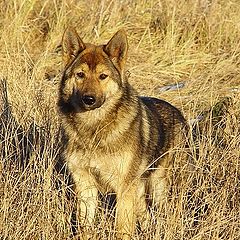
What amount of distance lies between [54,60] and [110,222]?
4030 millimetres

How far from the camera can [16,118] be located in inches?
202

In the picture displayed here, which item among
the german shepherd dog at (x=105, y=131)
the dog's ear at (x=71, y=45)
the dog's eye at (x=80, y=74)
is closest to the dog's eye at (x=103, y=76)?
the german shepherd dog at (x=105, y=131)

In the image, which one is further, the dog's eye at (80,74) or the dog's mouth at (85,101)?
the dog's eye at (80,74)

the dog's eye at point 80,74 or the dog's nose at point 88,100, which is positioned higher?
the dog's eye at point 80,74

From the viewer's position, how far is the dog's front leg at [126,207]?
3.85 metres

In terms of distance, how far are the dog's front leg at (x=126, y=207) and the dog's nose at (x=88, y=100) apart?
588 millimetres

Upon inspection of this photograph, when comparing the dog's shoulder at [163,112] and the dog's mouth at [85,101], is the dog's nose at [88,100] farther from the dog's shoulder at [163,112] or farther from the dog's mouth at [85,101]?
the dog's shoulder at [163,112]

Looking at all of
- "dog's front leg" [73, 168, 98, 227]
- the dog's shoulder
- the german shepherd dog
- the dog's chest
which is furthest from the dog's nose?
the dog's shoulder

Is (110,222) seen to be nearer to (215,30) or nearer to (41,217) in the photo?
(41,217)

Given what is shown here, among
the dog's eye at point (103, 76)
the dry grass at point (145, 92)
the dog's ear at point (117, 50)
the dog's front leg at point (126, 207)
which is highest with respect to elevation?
the dog's ear at point (117, 50)

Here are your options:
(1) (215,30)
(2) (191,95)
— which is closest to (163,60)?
(1) (215,30)

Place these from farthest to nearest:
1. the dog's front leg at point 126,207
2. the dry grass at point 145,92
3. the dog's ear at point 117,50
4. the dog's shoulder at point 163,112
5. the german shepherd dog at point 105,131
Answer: the dog's shoulder at point 163,112 < the dog's ear at point 117,50 < the german shepherd dog at point 105,131 < the dog's front leg at point 126,207 < the dry grass at point 145,92

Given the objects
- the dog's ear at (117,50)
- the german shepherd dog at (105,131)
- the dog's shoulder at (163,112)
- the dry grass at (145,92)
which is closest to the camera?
the dry grass at (145,92)

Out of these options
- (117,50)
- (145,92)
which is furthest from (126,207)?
(145,92)
